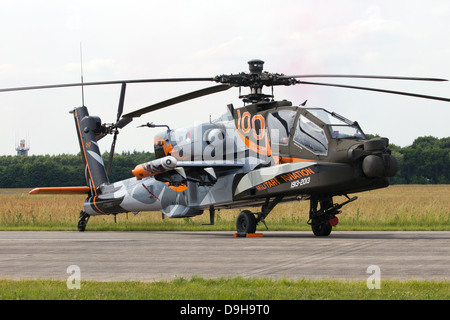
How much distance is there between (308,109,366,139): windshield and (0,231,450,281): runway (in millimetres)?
3026

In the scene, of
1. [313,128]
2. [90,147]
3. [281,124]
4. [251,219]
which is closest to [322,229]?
[251,219]

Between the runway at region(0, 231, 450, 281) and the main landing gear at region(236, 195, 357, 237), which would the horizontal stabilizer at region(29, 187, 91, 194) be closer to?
the runway at region(0, 231, 450, 281)

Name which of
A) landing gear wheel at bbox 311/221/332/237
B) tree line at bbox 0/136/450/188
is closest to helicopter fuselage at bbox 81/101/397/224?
landing gear wheel at bbox 311/221/332/237

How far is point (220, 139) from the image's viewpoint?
858 inches

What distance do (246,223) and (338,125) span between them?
4.04m

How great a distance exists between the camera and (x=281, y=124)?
19891 mm

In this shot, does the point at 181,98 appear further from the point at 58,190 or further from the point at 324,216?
the point at 58,190

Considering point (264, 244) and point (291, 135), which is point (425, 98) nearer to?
point (291, 135)

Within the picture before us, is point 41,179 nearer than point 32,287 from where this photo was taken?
No

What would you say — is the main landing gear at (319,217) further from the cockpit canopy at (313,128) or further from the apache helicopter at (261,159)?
the cockpit canopy at (313,128)

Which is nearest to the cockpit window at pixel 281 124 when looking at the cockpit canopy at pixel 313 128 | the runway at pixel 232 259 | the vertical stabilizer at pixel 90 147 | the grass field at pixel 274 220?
the cockpit canopy at pixel 313 128

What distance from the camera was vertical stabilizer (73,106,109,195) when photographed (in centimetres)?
2748
